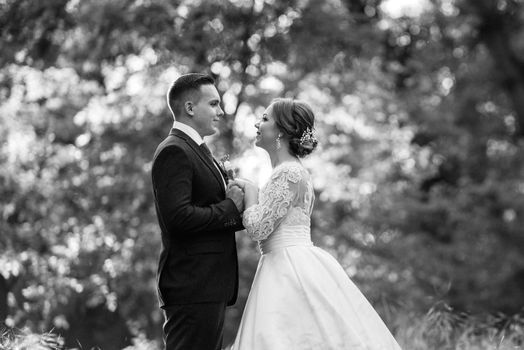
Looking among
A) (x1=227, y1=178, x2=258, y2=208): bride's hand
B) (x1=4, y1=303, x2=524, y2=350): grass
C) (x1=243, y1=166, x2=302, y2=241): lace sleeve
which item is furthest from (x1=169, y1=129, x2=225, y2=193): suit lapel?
(x1=4, y1=303, x2=524, y2=350): grass

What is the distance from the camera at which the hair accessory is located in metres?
4.64

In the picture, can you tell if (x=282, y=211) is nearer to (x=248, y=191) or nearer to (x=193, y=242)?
(x=248, y=191)

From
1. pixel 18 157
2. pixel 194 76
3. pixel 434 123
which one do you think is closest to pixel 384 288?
pixel 434 123

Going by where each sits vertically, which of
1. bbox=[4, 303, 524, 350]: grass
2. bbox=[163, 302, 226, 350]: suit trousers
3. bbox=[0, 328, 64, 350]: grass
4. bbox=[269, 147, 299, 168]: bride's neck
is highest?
bbox=[269, 147, 299, 168]: bride's neck

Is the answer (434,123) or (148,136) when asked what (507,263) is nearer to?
(434,123)

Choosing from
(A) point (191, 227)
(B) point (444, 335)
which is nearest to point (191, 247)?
(A) point (191, 227)

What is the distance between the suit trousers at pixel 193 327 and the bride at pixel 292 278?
0.83 ft

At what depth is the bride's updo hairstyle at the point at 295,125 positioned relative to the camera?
4.64 metres

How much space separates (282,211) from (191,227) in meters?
0.65

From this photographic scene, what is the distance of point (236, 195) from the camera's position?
425 cm


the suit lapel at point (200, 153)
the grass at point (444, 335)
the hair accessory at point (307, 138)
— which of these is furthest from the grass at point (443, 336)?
the suit lapel at point (200, 153)

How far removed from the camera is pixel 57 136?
29.4ft

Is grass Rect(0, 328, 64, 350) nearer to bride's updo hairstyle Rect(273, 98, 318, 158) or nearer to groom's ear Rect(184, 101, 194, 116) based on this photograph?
groom's ear Rect(184, 101, 194, 116)

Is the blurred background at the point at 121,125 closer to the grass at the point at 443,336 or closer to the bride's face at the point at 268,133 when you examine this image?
the grass at the point at 443,336
